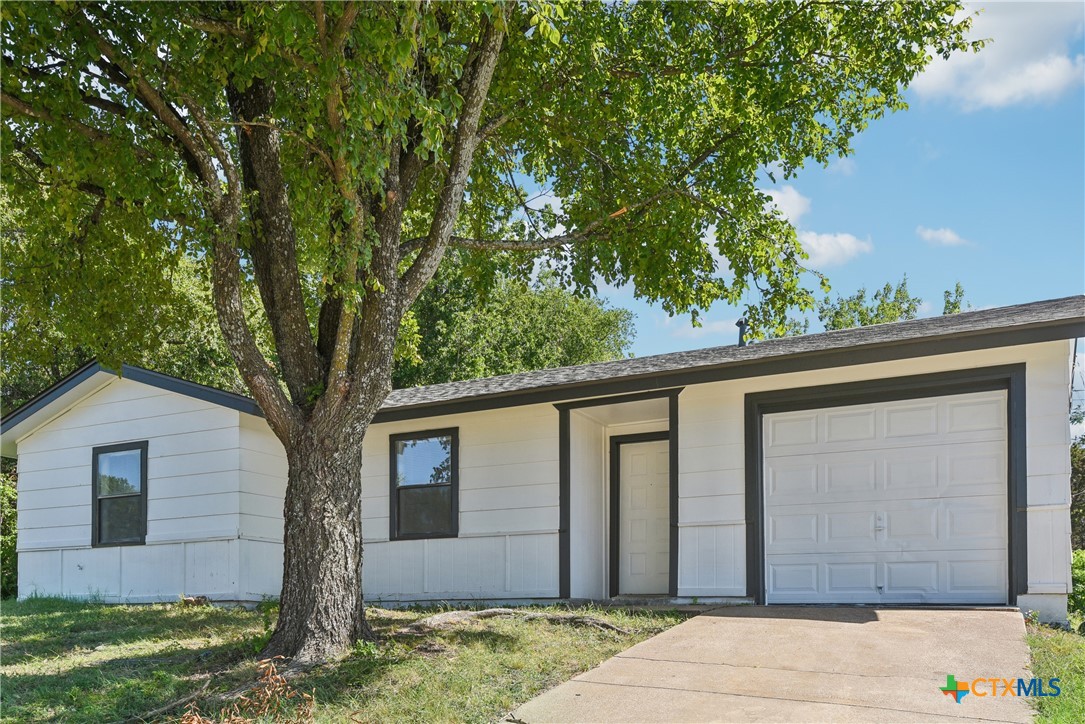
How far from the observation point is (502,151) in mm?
11367

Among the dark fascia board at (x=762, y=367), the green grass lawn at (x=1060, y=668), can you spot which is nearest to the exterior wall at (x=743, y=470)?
the dark fascia board at (x=762, y=367)

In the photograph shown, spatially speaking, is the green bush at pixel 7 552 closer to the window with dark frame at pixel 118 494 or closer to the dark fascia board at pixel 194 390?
the window with dark frame at pixel 118 494

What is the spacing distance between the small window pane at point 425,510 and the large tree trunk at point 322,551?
5.28 metres

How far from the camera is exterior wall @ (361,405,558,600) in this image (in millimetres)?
12633

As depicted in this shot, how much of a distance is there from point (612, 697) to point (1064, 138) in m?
18.0

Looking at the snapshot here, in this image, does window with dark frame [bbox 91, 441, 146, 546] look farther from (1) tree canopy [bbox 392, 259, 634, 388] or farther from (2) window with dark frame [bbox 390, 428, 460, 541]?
(1) tree canopy [bbox 392, 259, 634, 388]

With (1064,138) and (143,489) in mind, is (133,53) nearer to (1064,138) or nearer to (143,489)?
(143,489)

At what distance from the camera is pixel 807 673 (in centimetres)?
683

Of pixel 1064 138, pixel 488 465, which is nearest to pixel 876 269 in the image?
pixel 1064 138

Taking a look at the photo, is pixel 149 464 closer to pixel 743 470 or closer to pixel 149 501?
pixel 149 501

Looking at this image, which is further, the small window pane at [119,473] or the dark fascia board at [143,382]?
the small window pane at [119,473]

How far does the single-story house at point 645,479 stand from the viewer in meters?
9.95

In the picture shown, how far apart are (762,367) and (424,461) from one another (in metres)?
5.25

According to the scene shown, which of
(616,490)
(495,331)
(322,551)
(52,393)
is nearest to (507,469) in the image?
(616,490)
